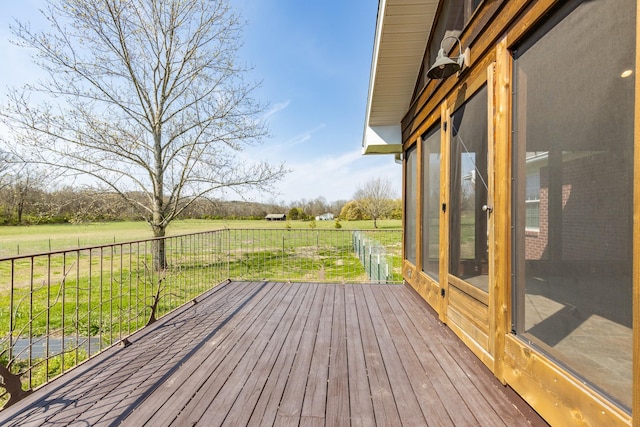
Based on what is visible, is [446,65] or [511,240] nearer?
[511,240]

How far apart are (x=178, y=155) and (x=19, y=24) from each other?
4233 mm

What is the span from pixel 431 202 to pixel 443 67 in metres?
1.50

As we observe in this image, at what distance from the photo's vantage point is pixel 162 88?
8.71 metres

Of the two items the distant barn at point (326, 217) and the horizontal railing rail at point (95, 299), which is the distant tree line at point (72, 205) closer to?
the horizontal railing rail at point (95, 299)

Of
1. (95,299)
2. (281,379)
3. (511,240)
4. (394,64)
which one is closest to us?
(511,240)

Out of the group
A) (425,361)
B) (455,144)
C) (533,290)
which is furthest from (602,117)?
(425,361)

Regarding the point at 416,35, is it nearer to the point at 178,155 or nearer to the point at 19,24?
the point at 178,155

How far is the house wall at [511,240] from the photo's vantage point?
3.54 ft

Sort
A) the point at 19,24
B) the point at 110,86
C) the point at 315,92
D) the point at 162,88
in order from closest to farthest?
the point at 19,24 < the point at 110,86 < the point at 162,88 < the point at 315,92

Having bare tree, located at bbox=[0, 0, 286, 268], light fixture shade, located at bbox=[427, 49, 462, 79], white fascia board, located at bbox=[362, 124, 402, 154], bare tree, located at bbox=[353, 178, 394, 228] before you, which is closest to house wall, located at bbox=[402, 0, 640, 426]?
light fixture shade, located at bbox=[427, 49, 462, 79]

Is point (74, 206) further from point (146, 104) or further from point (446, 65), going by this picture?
point (446, 65)

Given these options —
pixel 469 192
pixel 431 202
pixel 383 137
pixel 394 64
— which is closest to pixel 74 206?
pixel 383 137

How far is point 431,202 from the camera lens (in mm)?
3301

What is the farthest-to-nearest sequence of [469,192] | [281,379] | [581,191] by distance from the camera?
[469,192]
[281,379]
[581,191]
